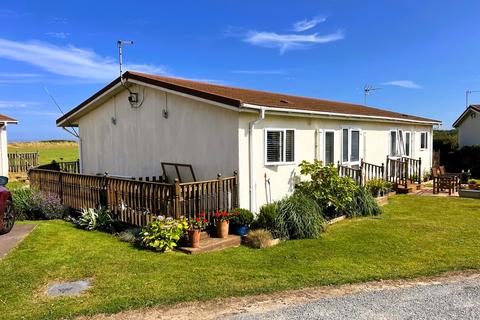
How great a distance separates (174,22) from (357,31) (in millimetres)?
8987

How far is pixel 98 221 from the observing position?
8828 millimetres

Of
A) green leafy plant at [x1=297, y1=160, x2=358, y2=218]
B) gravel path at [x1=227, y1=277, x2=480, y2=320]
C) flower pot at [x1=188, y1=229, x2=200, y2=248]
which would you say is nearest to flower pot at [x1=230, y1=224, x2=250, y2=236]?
flower pot at [x1=188, y1=229, x2=200, y2=248]

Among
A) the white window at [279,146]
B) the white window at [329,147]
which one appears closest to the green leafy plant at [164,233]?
the white window at [279,146]

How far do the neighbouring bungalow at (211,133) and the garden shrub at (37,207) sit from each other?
7.17ft

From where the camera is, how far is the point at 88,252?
6.78m

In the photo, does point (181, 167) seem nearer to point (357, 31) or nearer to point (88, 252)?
point (88, 252)

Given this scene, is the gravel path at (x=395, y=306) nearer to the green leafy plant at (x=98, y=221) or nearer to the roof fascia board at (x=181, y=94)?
the roof fascia board at (x=181, y=94)

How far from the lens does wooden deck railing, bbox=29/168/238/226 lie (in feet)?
24.6

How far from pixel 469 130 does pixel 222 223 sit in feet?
75.6

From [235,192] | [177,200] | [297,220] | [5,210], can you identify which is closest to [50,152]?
[5,210]

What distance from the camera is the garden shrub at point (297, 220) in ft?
25.8

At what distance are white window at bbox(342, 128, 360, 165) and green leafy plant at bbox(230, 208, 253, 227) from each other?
584cm

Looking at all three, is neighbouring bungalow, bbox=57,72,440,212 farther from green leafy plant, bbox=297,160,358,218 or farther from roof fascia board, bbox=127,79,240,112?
green leafy plant, bbox=297,160,358,218

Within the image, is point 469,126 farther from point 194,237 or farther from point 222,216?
point 194,237
